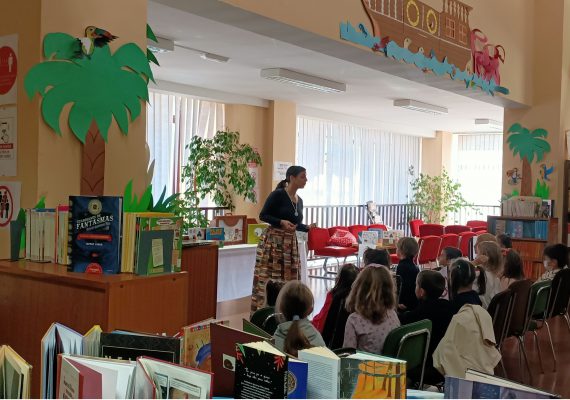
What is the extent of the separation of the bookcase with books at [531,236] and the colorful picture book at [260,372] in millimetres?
7450

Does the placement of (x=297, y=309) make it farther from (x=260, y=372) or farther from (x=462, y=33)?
(x=462, y=33)

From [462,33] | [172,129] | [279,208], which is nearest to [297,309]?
[279,208]

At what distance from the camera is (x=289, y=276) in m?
5.79

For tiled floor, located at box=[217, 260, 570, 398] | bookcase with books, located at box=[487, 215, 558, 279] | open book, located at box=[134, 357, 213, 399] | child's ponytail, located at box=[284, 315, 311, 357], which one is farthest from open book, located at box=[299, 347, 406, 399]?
bookcase with books, located at box=[487, 215, 558, 279]

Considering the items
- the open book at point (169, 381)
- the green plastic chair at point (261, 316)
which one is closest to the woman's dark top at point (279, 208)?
the green plastic chair at point (261, 316)

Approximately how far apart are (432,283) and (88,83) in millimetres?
2348

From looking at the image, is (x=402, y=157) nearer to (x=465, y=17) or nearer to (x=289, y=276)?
(x=465, y=17)

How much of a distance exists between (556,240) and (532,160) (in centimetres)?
112

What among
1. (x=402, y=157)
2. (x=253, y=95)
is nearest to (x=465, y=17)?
(x=253, y=95)

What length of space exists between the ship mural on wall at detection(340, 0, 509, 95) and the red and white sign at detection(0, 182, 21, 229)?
2893 millimetres

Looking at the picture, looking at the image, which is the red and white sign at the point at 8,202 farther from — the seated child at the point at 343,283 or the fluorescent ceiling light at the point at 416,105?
the fluorescent ceiling light at the point at 416,105

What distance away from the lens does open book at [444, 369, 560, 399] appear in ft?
4.61

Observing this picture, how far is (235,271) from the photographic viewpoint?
7.50 m

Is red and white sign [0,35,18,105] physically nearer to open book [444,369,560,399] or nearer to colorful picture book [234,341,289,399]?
colorful picture book [234,341,289,399]
